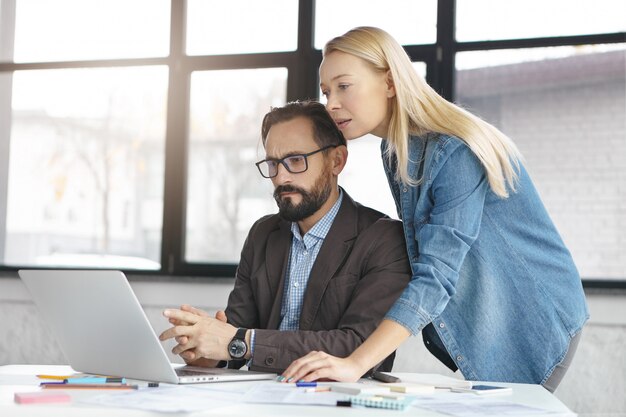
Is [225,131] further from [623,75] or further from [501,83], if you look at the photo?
[623,75]

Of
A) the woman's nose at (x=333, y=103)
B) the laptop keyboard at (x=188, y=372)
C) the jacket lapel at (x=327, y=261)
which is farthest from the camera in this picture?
the jacket lapel at (x=327, y=261)

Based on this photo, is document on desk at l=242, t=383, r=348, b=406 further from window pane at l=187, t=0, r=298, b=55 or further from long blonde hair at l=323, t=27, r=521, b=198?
window pane at l=187, t=0, r=298, b=55

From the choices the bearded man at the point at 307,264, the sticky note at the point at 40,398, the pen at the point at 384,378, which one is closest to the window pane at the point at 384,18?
the bearded man at the point at 307,264

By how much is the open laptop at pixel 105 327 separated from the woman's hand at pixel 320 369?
10 cm

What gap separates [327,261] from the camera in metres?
2.30

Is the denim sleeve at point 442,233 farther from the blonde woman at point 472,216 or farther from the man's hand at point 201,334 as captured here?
the man's hand at point 201,334

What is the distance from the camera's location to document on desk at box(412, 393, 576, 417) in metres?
1.35

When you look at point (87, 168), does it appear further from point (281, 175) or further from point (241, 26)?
point (281, 175)

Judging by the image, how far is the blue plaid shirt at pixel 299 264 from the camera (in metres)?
2.33

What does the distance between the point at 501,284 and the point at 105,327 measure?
3.05ft

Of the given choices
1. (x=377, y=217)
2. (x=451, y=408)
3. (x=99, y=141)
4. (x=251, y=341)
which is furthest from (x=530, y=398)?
(x=99, y=141)

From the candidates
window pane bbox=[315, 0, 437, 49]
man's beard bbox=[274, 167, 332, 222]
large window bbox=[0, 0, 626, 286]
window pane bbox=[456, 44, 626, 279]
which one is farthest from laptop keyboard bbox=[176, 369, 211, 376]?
window pane bbox=[315, 0, 437, 49]

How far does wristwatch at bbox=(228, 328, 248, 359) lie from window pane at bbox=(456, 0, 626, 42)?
2.81m

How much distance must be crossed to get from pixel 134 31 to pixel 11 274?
5.16ft
